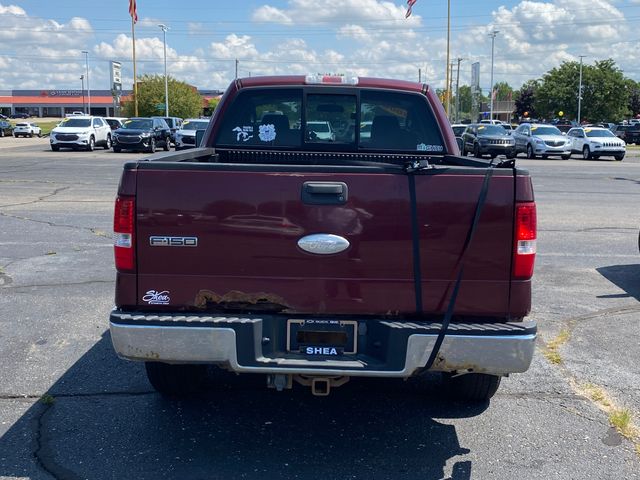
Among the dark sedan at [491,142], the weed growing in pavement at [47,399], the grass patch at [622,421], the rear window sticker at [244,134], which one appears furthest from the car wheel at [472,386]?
the dark sedan at [491,142]

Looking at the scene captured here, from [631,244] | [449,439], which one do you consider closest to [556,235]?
[631,244]

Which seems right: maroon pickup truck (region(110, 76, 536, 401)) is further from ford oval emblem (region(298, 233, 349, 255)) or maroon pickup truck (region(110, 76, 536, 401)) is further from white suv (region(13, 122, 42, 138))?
white suv (region(13, 122, 42, 138))

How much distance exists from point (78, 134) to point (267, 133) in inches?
1311

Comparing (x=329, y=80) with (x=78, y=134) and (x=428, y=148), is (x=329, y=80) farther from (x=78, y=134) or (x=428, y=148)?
(x=78, y=134)

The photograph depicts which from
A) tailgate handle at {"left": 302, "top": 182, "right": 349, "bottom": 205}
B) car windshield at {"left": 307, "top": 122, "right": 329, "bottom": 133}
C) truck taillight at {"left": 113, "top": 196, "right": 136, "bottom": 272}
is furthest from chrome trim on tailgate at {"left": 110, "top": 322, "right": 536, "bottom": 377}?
car windshield at {"left": 307, "top": 122, "right": 329, "bottom": 133}

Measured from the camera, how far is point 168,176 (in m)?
3.69

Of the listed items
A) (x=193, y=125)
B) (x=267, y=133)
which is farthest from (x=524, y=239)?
(x=193, y=125)

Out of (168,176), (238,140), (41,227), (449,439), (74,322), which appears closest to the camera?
(168,176)

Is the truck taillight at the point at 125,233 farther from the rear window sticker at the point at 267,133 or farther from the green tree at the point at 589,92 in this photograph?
the green tree at the point at 589,92

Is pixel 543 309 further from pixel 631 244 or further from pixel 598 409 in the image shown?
pixel 631 244

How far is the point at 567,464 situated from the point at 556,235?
835 cm

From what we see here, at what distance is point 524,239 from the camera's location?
3.73m

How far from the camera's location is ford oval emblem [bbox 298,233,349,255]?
371 centimetres

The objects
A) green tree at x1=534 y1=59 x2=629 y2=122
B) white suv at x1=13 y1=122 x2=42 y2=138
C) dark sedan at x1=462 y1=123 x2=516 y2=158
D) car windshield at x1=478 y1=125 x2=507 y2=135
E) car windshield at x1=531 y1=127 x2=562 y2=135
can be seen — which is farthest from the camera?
green tree at x1=534 y1=59 x2=629 y2=122
